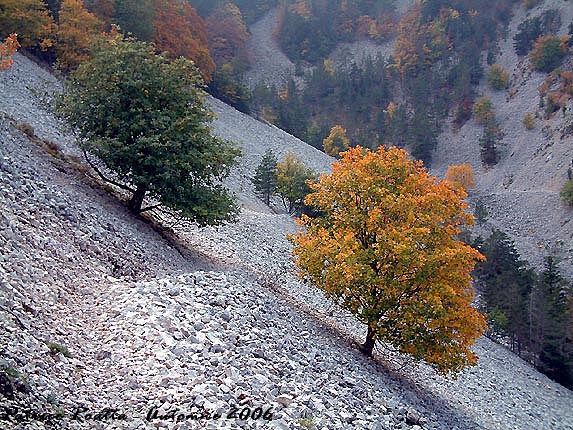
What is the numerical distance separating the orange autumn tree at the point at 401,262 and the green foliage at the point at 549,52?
107 meters

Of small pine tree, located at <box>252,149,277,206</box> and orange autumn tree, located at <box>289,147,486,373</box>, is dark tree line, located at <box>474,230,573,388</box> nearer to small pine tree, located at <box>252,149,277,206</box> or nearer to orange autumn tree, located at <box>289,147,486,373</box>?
small pine tree, located at <box>252,149,277,206</box>

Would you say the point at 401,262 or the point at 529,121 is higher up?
the point at 529,121

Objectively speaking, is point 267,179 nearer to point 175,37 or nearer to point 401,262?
point 175,37

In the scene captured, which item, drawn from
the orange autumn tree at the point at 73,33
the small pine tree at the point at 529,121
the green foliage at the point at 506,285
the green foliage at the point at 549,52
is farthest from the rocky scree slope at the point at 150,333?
the green foliage at the point at 549,52

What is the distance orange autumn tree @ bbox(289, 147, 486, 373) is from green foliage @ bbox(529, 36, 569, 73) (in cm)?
10671

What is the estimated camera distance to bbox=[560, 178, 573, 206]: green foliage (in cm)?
7275

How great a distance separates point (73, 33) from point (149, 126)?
32665 mm

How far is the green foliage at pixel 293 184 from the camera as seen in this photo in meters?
45.5

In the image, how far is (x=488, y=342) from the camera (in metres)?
40.0

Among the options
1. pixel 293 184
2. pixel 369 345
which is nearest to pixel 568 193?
pixel 293 184

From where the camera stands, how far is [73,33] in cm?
4762

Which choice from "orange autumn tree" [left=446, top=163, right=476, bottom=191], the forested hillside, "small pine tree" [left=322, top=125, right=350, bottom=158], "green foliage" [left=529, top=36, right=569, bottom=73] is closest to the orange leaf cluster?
the forested hillside

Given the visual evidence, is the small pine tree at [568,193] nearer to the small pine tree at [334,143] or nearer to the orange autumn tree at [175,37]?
the small pine tree at [334,143]

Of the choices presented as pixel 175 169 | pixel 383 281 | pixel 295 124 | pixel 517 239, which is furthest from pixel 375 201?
pixel 295 124
